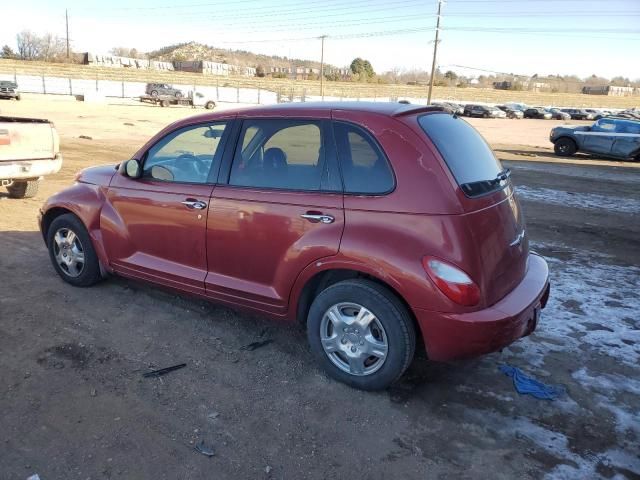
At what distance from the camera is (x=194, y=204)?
12.7 feet

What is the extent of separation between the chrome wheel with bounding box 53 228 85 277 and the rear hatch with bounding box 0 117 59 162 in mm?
3222

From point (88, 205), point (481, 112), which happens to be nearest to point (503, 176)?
point (88, 205)

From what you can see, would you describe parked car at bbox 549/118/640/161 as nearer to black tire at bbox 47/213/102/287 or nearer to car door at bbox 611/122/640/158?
car door at bbox 611/122/640/158

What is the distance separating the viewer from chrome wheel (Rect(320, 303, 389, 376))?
3.24 m

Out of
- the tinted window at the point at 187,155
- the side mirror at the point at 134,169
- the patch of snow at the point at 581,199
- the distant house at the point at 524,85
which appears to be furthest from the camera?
the distant house at the point at 524,85

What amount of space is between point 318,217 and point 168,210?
4.55ft

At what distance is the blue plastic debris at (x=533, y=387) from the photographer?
3340mm

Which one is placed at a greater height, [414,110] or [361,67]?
[361,67]

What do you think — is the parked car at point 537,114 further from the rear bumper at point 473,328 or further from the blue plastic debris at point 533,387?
the rear bumper at point 473,328

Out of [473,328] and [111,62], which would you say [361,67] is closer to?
[111,62]

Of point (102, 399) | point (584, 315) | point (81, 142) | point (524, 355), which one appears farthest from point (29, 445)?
point (81, 142)

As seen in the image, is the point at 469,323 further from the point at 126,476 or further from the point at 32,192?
the point at 32,192

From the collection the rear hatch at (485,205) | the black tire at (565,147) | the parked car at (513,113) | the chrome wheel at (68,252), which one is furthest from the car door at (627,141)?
the parked car at (513,113)

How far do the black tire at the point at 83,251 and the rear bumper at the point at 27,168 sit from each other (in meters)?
3.03
